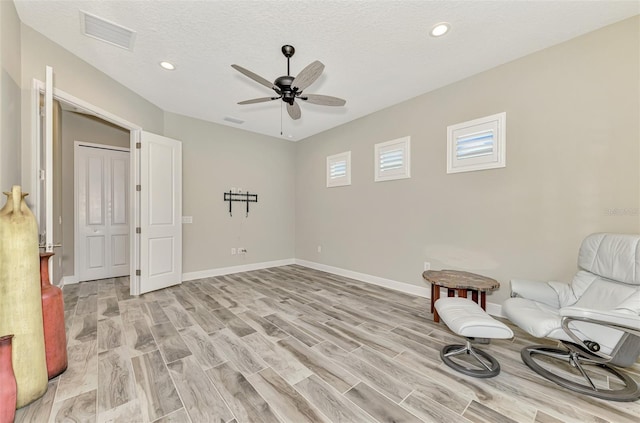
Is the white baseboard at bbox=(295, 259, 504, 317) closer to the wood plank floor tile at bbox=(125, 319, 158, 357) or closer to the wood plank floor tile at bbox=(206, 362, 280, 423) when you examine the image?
the wood plank floor tile at bbox=(206, 362, 280, 423)

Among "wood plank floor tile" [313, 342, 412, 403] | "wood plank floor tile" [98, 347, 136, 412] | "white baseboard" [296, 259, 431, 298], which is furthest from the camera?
"white baseboard" [296, 259, 431, 298]

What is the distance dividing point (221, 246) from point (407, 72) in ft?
14.7

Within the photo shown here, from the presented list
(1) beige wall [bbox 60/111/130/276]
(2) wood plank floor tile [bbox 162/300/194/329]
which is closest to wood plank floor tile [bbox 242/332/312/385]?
(2) wood plank floor tile [bbox 162/300/194/329]

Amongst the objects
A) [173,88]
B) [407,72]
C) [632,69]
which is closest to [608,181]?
[632,69]

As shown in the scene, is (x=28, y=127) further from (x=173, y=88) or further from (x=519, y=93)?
(x=519, y=93)

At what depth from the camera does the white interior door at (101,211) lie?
14.6ft

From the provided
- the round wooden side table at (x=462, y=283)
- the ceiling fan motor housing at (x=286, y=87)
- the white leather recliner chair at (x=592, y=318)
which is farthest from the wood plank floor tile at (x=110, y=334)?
the white leather recliner chair at (x=592, y=318)

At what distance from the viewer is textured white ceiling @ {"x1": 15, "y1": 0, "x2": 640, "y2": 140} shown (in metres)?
2.16

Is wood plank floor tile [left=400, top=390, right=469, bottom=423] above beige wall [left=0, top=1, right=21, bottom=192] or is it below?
below

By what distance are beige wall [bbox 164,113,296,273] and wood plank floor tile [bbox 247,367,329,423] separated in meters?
3.43

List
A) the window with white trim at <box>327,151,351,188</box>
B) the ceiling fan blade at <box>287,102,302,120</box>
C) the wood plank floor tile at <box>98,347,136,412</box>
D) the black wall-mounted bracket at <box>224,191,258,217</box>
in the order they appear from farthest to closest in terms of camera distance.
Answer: the black wall-mounted bracket at <box>224,191,258,217</box>
the window with white trim at <box>327,151,351,188</box>
the ceiling fan blade at <box>287,102,302,120</box>
the wood plank floor tile at <box>98,347,136,412</box>

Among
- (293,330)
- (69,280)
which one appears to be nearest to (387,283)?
(293,330)

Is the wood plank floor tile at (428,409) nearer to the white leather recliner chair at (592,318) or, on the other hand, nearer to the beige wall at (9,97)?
the white leather recliner chair at (592,318)

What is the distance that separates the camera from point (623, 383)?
6.13ft
